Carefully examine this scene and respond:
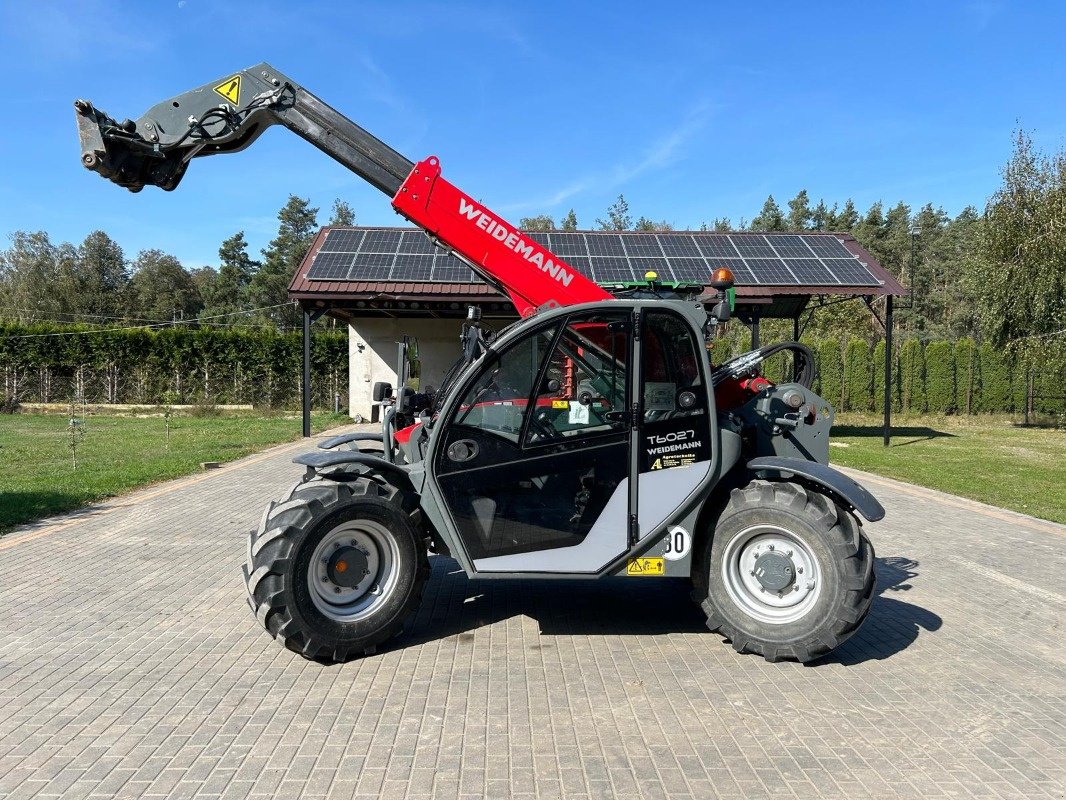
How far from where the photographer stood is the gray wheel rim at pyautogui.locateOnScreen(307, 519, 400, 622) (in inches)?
178

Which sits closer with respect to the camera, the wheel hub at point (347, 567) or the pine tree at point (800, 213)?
the wheel hub at point (347, 567)

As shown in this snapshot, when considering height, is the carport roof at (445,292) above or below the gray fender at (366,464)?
above

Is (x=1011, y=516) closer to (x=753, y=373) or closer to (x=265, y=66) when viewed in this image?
(x=753, y=373)

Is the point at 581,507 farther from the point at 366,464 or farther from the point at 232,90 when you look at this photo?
the point at 232,90

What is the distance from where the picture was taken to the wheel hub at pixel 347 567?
4566 millimetres

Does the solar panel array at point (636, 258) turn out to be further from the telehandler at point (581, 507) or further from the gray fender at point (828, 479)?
the telehandler at point (581, 507)

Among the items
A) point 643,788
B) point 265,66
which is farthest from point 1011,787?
point 265,66

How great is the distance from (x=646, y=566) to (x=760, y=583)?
742mm

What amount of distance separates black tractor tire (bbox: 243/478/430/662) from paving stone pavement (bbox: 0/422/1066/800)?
0.19 meters

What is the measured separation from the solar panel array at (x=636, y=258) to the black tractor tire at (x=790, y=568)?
1215cm

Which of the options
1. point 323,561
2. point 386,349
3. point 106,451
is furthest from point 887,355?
point 106,451

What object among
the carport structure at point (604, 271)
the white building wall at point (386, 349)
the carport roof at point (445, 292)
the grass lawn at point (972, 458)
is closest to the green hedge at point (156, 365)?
the white building wall at point (386, 349)

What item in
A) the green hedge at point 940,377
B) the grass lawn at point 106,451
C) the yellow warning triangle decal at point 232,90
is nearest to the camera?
the yellow warning triangle decal at point 232,90

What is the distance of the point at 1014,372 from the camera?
27234 millimetres
